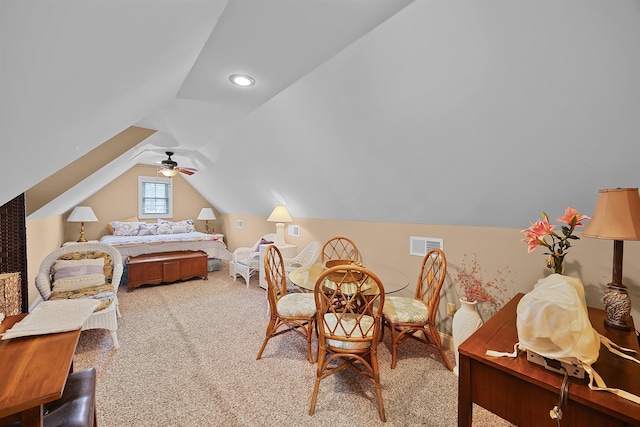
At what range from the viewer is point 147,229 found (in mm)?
5758

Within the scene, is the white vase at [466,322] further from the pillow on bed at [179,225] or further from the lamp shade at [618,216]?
A: the pillow on bed at [179,225]

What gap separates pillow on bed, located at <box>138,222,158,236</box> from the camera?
18.7ft

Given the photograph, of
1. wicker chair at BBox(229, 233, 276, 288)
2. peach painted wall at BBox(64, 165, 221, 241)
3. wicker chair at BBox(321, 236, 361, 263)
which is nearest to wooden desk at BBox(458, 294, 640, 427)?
wicker chair at BBox(321, 236, 361, 263)

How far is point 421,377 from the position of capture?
7.14 feet

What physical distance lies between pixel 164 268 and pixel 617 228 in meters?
5.47

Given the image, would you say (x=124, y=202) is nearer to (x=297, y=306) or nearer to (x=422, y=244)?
(x=297, y=306)

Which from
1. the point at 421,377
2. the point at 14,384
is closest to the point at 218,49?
the point at 14,384

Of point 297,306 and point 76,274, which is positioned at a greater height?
point 76,274

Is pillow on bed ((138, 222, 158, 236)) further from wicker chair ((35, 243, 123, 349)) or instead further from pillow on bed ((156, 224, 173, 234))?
wicker chair ((35, 243, 123, 349))

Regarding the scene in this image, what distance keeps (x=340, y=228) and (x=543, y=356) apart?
2833 mm

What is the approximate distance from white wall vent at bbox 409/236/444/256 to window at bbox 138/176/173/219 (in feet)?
20.1

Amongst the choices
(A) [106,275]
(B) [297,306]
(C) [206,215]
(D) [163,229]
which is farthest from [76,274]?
(C) [206,215]

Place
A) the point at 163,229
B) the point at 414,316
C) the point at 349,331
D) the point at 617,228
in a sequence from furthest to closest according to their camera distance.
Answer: the point at 163,229 → the point at 414,316 → the point at 349,331 → the point at 617,228

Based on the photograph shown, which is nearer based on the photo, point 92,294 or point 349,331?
point 349,331
